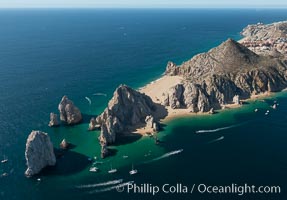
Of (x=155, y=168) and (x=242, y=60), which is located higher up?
(x=242, y=60)

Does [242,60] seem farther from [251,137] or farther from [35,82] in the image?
[35,82]

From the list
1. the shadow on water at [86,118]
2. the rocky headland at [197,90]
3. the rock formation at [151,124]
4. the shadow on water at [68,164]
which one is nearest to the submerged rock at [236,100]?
the rocky headland at [197,90]

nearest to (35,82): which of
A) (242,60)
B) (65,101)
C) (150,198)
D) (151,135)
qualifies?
(65,101)

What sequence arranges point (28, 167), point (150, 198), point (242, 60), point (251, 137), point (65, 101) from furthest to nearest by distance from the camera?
point (242, 60)
point (65, 101)
point (251, 137)
point (28, 167)
point (150, 198)

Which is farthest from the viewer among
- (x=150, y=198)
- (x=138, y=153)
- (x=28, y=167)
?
(x=138, y=153)

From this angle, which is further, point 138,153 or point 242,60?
point 242,60

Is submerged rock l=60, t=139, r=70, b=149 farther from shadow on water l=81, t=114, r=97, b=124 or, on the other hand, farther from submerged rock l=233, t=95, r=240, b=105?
submerged rock l=233, t=95, r=240, b=105

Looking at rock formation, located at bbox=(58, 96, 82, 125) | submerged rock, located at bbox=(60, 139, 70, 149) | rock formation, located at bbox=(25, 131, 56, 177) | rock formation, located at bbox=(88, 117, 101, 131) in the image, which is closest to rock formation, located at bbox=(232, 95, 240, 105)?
rock formation, located at bbox=(88, 117, 101, 131)

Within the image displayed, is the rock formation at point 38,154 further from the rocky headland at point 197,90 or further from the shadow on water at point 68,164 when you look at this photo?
the rocky headland at point 197,90
